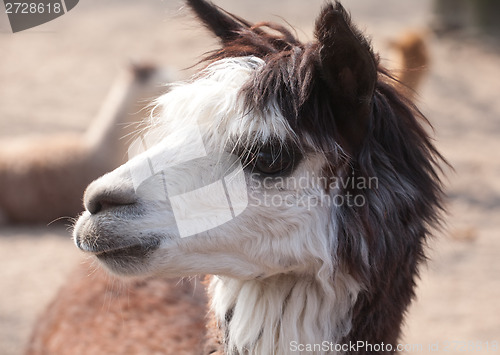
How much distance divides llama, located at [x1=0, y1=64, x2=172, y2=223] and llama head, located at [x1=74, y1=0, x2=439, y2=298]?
13.7 ft

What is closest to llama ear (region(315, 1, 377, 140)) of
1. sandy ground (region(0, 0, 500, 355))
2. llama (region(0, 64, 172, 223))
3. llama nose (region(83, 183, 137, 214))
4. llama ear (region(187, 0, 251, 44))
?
sandy ground (region(0, 0, 500, 355))

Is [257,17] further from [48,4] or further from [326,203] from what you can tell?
[326,203]

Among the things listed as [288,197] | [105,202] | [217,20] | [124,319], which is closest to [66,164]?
[124,319]

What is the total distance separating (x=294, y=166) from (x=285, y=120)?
13 cm

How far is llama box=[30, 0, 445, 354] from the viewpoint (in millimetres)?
1660

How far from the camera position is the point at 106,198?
5.40 feet

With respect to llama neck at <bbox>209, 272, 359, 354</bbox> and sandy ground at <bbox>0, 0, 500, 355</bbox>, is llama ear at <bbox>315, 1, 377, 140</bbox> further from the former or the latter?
llama neck at <bbox>209, 272, 359, 354</bbox>

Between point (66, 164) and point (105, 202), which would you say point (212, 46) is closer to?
point (105, 202)

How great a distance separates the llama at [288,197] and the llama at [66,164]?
4.14 m

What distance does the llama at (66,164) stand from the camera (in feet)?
19.2

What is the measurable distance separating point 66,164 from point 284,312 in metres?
4.51

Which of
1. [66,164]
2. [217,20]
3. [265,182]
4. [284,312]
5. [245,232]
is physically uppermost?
[217,20]

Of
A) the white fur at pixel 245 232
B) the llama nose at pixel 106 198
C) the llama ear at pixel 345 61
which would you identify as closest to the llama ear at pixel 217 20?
the white fur at pixel 245 232

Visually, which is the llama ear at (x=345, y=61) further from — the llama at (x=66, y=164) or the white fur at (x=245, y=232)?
the llama at (x=66, y=164)
